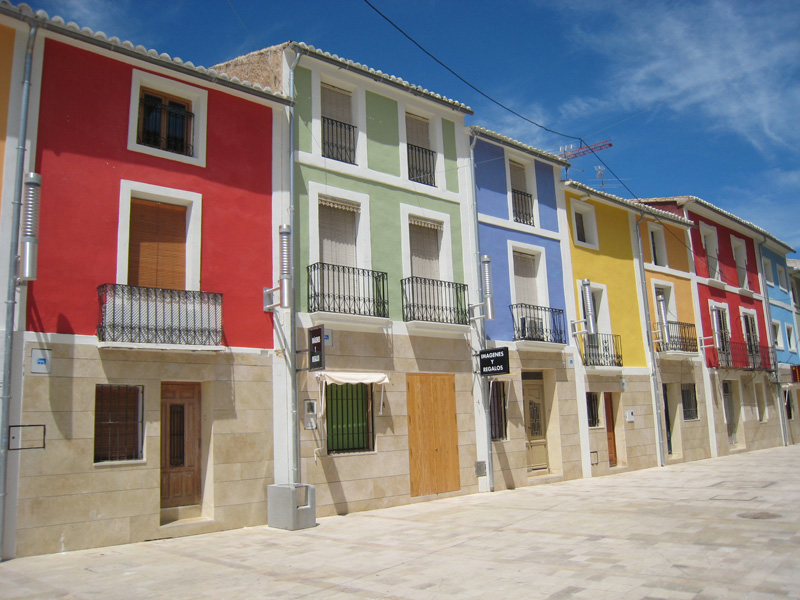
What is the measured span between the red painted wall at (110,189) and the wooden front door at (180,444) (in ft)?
4.51

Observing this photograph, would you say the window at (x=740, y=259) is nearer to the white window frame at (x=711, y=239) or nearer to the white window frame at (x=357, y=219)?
the white window frame at (x=711, y=239)

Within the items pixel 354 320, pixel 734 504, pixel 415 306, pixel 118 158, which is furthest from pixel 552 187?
pixel 118 158

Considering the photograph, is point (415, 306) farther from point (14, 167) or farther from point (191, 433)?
point (14, 167)

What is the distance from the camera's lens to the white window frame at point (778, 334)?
3161 cm

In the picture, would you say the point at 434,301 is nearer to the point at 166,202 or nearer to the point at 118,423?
the point at 166,202

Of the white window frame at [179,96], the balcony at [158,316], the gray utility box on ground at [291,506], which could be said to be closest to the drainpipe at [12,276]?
the balcony at [158,316]

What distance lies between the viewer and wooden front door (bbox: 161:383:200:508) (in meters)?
11.7

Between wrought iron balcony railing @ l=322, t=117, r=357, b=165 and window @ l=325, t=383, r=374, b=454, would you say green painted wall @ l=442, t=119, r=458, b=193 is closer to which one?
wrought iron balcony railing @ l=322, t=117, r=357, b=165

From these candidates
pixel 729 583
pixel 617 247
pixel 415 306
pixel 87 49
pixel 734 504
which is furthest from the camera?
pixel 617 247

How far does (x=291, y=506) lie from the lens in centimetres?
1146

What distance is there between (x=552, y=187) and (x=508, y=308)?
4626 mm

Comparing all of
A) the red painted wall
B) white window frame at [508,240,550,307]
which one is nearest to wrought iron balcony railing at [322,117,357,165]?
the red painted wall

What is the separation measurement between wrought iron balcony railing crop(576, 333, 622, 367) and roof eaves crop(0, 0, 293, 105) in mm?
11188

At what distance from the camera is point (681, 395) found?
23641 millimetres
